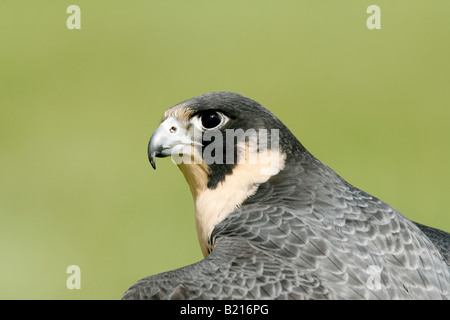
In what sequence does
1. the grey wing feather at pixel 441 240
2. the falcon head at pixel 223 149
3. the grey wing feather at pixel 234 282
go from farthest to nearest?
1. the grey wing feather at pixel 441 240
2. the falcon head at pixel 223 149
3. the grey wing feather at pixel 234 282

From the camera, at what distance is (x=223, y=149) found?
3.85 meters

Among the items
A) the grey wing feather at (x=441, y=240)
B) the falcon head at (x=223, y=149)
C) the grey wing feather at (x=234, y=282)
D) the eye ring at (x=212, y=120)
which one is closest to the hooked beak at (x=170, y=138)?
the falcon head at (x=223, y=149)

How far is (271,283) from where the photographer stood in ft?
9.82

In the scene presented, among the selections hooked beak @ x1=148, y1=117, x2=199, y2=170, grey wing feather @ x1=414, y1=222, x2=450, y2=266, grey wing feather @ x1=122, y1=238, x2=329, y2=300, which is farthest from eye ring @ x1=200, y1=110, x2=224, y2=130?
grey wing feather @ x1=414, y1=222, x2=450, y2=266

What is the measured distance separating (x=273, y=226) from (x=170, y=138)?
0.87 metres

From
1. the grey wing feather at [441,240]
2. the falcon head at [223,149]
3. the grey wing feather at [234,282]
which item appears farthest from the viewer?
the grey wing feather at [441,240]

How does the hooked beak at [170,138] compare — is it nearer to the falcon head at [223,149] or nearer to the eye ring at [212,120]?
the falcon head at [223,149]

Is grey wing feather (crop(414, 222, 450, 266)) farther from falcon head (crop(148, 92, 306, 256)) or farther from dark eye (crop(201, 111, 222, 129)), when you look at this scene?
dark eye (crop(201, 111, 222, 129))

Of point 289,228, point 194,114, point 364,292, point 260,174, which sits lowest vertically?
point 364,292

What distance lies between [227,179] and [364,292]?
3.50 ft

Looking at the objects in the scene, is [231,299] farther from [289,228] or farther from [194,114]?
[194,114]

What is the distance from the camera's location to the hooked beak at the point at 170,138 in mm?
3854

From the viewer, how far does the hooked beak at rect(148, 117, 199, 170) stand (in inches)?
152

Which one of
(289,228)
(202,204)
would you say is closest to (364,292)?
(289,228)
